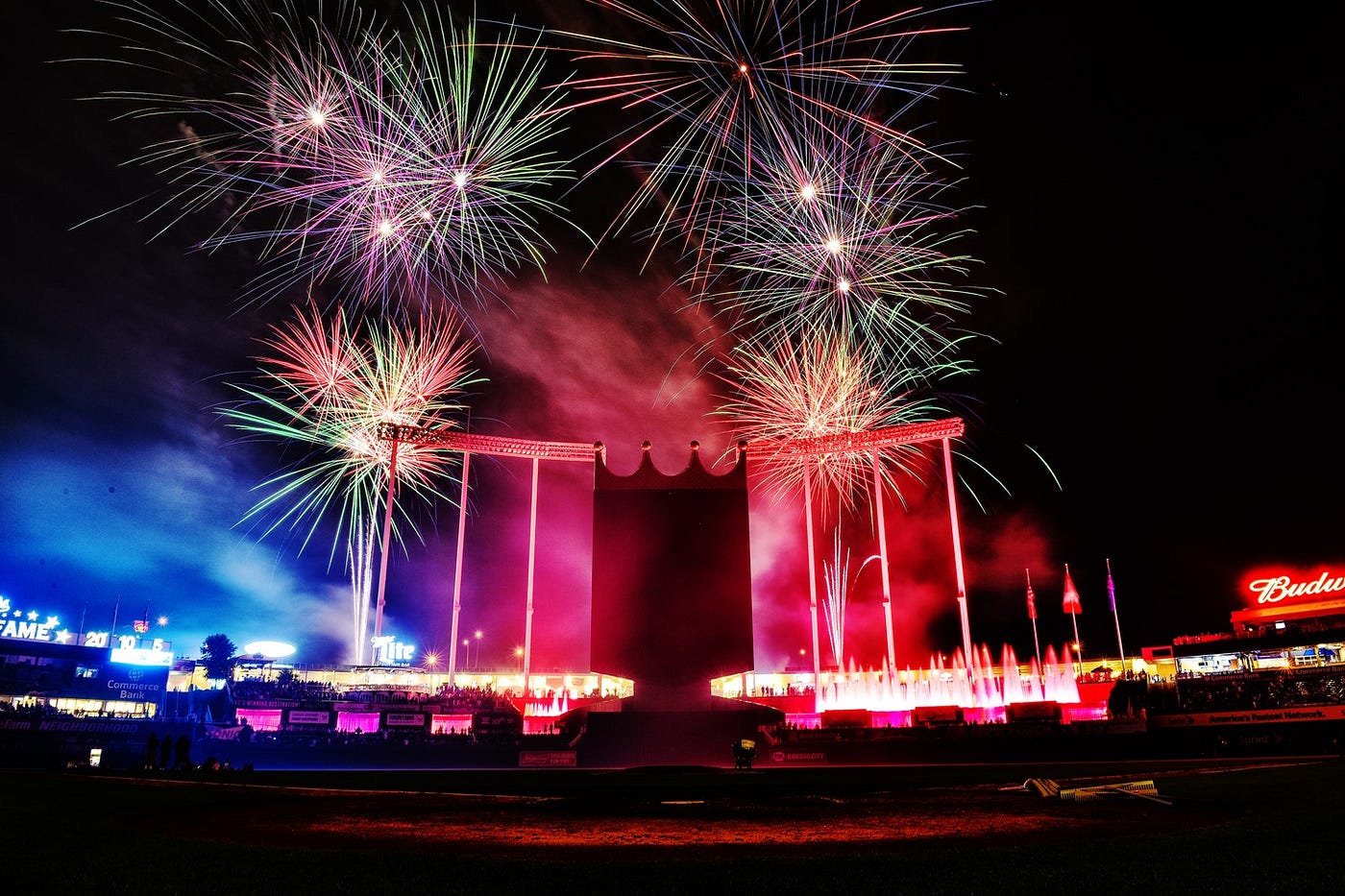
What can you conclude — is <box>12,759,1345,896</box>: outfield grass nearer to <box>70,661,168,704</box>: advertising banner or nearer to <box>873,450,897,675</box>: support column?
<box>873,450,897,675</box>: support column

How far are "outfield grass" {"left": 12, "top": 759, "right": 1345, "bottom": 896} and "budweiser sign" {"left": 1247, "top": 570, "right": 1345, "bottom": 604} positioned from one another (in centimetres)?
4624

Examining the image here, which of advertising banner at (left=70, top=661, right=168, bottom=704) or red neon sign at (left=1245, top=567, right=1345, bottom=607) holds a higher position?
red neon sign at (left=1245, top=567, right=1345, bottom=607)

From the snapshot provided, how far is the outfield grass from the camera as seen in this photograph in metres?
6.89

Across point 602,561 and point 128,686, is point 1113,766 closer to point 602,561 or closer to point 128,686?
point 602,561

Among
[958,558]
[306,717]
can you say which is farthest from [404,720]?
[958,558]

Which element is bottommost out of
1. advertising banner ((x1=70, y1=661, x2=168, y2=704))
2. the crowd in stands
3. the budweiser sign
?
the crowd in stands

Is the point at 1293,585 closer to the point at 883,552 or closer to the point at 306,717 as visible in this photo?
the point at 883,552

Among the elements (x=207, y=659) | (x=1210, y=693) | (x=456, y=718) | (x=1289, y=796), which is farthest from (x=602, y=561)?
(x=207, y=659)

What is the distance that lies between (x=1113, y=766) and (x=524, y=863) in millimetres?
22486

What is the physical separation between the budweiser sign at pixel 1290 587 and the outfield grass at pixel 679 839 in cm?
4624

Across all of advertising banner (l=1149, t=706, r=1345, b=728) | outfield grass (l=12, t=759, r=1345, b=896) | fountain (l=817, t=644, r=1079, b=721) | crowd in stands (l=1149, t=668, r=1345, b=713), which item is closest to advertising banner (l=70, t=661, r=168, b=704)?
fountain (l=817, t=644, r=1079, b=721)

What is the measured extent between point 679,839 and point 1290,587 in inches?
2455

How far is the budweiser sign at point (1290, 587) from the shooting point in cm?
5414

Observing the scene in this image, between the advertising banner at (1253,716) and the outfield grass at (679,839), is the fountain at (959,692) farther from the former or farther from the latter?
the outfield grass at (679,839)
